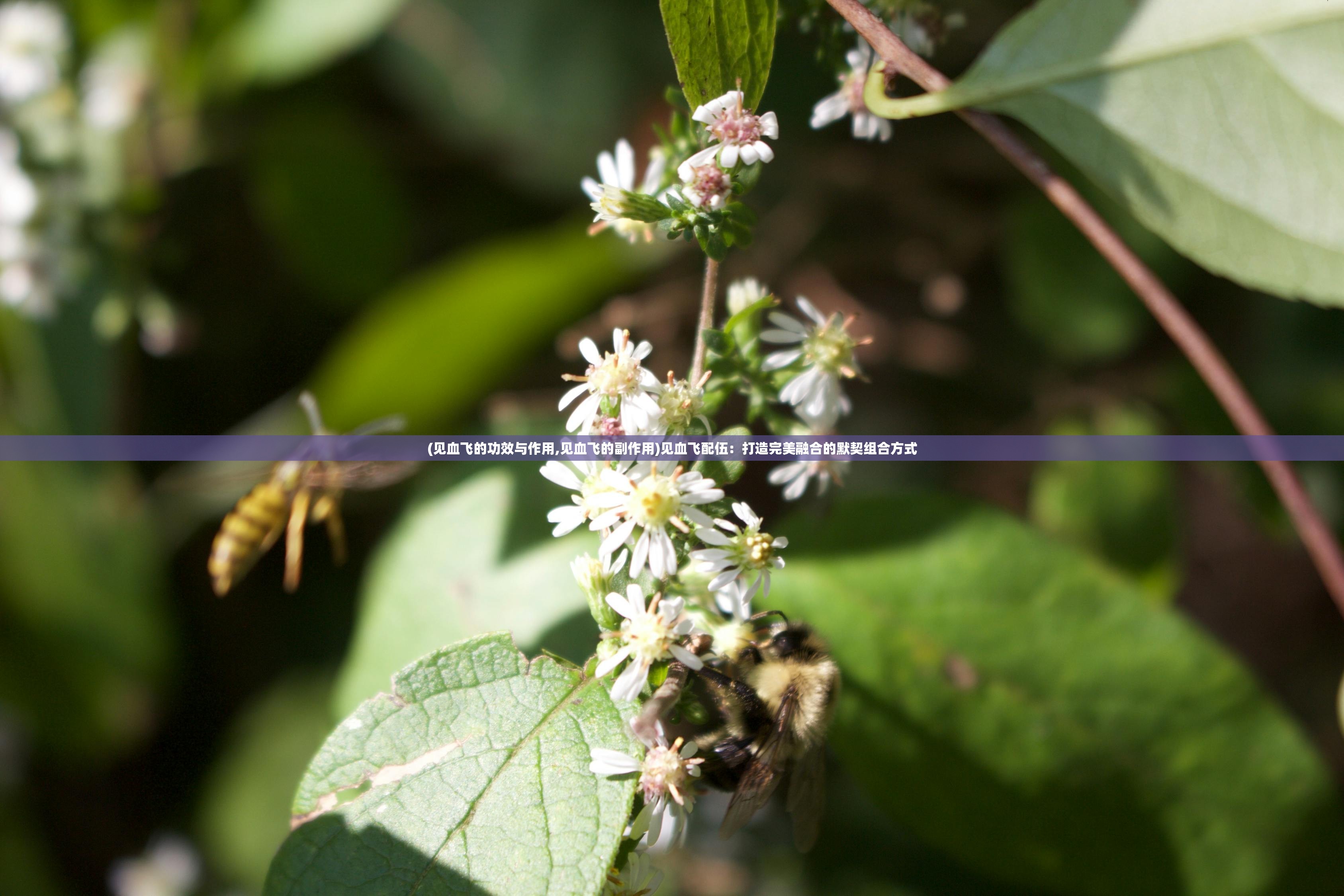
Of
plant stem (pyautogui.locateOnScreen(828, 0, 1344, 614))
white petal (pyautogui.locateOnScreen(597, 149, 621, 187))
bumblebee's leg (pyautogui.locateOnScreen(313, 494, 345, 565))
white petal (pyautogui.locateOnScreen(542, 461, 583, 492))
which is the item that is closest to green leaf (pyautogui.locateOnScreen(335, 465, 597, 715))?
bumblebee's leg (pyautogui.locateOnScreen(313, 494, 345, 565))

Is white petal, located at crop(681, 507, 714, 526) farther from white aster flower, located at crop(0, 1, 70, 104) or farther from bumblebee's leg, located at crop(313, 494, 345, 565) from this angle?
white aster flower, located at crop(0, 1, 70, 104)

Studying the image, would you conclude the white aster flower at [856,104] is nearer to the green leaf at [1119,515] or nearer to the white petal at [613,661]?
the white petal at [613,661]

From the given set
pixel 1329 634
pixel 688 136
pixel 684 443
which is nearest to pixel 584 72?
pixel 688 136

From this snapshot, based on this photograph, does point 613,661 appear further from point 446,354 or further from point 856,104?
point 446,354

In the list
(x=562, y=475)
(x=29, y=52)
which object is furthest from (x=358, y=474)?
(x=29, y=52)

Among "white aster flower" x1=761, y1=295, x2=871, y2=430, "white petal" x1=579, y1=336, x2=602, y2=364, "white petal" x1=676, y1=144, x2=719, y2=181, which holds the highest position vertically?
"white petal" x1=676, y1=144, x2=719, y2=181

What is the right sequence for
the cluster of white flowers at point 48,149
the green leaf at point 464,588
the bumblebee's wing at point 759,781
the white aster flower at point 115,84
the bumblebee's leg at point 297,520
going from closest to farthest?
the bumblebee's wing at point 759,781 < the bumblebee's leg at point 297,520 < the green leaf at point 464,588 < the cluster of white flowers at point 48,149 < the white aster flower at point 115,84

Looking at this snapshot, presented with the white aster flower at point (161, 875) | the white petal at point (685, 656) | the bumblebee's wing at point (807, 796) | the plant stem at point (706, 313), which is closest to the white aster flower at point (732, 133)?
the plant stem at point (706, 313)
